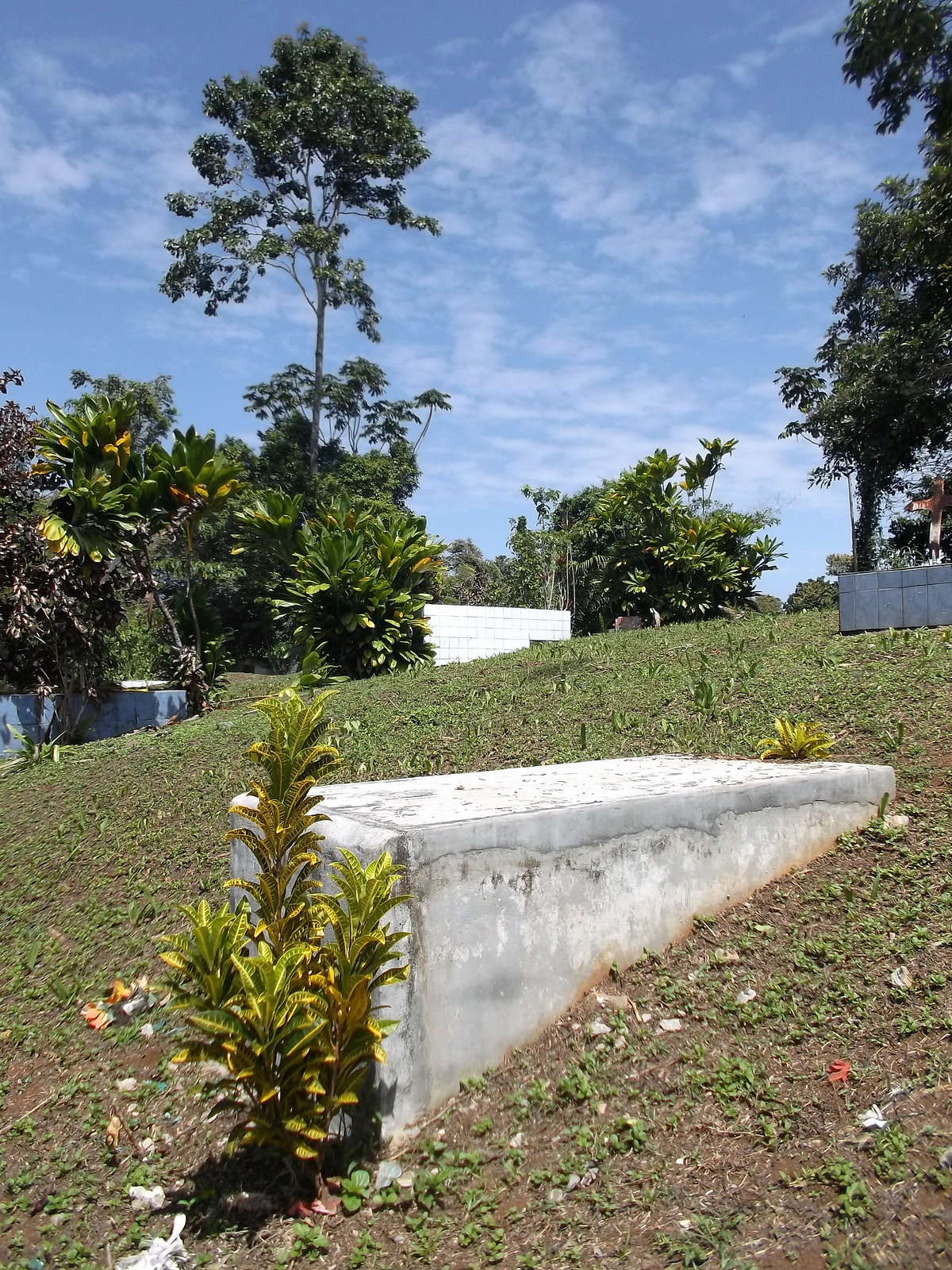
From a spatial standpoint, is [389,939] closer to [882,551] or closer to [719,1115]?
[719,1115]

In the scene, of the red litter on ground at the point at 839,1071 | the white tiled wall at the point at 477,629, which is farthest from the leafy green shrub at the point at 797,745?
the white tiled wall at the point at 477,629

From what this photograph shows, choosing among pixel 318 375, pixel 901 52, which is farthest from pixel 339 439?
pixel 901 52

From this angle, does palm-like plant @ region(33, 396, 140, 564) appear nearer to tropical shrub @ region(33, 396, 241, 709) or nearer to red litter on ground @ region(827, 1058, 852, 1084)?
tropical shrub @ region(33, 396, 241, 709)

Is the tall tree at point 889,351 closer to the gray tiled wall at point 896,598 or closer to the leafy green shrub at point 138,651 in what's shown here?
the gray tiled wall at point 896,598

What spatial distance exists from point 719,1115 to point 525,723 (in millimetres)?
4089

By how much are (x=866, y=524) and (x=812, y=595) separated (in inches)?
105

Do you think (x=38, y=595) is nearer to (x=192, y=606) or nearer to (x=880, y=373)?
(x=192, y=606)

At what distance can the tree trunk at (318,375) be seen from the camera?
74.1 ft

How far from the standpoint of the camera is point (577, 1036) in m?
3.13

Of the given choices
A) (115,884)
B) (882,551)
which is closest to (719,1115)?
(115,884)

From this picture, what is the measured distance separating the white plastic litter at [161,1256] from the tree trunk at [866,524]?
22.5 metres

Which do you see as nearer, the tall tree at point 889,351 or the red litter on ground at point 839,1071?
the red litter on ground at point 839,1071

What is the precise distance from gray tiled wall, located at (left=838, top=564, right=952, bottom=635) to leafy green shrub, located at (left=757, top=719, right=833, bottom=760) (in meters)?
3.69

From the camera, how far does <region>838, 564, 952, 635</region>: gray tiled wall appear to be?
790cm
